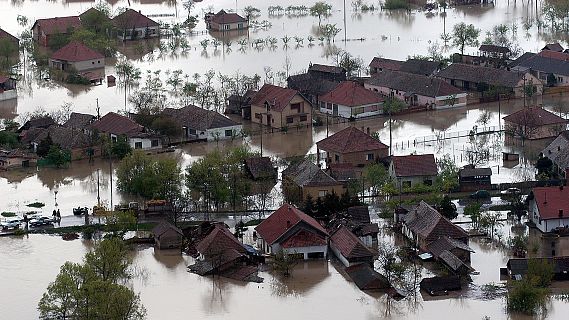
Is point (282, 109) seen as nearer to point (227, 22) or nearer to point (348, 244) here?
point (348, 244)

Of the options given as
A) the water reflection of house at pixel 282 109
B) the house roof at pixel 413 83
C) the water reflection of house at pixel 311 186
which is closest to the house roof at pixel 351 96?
the water reflection of house at pixel 282 109

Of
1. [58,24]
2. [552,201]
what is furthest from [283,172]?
[58,24]

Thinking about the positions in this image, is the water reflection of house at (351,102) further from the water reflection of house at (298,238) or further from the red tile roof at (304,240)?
the red tile roof at (304,240)

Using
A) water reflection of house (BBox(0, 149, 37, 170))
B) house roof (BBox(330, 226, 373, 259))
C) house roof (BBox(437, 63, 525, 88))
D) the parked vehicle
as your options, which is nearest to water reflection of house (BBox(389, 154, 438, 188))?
the parked vehicle

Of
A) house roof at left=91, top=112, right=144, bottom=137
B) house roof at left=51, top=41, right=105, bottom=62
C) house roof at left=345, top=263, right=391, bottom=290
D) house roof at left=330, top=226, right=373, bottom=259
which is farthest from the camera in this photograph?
house roof at left=51, top=41, right=105, bottom=62

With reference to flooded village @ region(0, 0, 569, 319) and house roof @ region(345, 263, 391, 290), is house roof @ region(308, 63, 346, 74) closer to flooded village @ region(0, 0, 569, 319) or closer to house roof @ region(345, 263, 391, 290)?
flooded village @ region(0, 0, 569, 319)

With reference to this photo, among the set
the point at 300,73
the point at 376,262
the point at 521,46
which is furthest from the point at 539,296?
the point at 521,46
